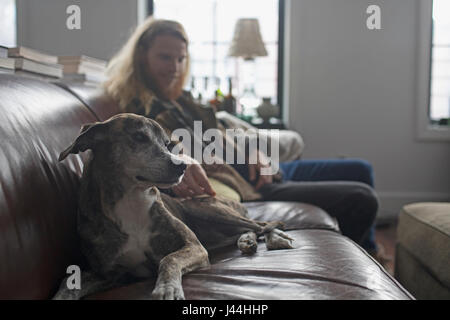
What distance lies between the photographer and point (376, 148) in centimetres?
395

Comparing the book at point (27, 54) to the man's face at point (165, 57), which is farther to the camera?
the man's face at point (165, 57)

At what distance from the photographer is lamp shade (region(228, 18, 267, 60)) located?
3562 millimetres

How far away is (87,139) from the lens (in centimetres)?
95

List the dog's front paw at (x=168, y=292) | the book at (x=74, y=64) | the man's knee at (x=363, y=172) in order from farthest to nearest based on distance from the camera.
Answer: the man's knee at (x=363, y=172) < the book at (x=74, y=64) < the dog's front paw at (x=168, y=292)

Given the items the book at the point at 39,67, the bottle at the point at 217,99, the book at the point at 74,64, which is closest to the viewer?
the book at the point at 39,67

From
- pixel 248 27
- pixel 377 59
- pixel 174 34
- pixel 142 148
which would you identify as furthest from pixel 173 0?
pixel 142 148

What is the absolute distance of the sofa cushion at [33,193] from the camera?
83cm

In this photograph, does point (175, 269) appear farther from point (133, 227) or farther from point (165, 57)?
point (165, 57)

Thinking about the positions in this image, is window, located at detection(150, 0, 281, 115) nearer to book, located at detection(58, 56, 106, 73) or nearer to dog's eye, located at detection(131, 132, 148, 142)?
book, located at detection(58, 56, 106, 73)

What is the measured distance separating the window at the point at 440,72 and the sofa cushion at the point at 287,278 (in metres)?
3.35

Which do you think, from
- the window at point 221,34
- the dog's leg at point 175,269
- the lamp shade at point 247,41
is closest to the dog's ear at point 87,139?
the dog's leg at point 175,269

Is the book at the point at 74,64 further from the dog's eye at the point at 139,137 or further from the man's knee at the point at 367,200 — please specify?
the man's knee at the point at 367,200

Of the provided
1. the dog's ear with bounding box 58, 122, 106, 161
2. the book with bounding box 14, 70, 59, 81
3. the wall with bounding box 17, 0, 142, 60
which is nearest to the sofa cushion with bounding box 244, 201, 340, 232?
the dog's ear with bounding box 58, 122, 106, 161
